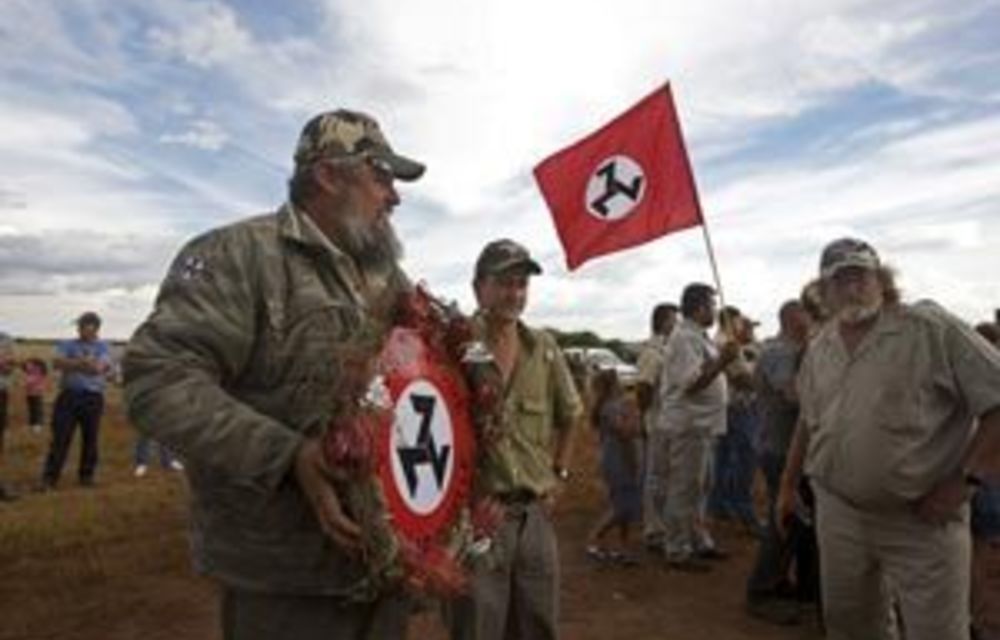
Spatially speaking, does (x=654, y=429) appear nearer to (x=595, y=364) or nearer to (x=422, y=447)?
(x=595, y=364)

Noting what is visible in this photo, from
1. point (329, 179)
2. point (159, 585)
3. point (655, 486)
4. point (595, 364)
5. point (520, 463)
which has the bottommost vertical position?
point (159, 585)

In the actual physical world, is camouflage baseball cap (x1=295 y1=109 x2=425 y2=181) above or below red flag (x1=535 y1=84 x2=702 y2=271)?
below

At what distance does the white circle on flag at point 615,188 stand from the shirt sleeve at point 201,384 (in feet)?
21.8

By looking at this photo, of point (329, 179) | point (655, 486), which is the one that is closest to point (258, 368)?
point (329, 179)

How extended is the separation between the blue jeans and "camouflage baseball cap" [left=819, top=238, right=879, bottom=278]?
5994 mm

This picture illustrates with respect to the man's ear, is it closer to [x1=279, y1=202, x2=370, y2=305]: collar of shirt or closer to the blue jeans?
[x1=279, y1=202, x2=370, y2=305]: collar of shirt

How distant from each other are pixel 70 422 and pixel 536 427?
33.1ft

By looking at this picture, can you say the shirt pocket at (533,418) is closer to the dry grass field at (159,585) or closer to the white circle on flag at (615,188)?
the dry grass field at (159,585)

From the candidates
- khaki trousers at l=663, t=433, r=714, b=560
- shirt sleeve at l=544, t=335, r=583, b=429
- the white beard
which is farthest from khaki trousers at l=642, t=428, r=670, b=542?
the white beard

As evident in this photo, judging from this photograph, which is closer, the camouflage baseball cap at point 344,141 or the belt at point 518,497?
the camouflage baseball cap at point 344,141

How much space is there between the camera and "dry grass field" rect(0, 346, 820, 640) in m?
8.10

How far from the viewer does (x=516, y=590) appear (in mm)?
5215

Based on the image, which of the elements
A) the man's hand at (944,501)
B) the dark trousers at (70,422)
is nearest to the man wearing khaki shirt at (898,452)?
the man's hand at (944,501)

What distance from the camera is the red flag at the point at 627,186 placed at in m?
9.28
